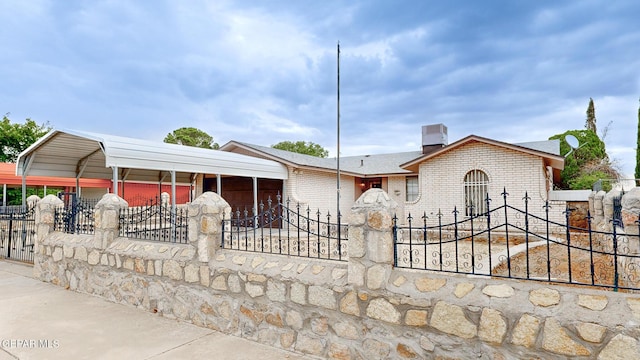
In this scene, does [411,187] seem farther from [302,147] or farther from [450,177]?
[302,147]

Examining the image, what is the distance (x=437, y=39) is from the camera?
11.4m

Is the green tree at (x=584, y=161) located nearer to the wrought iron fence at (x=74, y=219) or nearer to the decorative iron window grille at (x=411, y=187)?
the decorative iron window grille at (x=411, y=187)

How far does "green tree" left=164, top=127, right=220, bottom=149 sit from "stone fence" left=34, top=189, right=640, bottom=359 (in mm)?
33030

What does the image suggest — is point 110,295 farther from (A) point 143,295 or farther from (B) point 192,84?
(B) point 192,84

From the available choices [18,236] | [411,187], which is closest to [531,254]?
[411,187]

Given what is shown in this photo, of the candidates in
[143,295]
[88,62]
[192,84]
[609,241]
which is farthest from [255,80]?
[609,241]

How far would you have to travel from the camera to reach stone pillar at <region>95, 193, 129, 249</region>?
6.04m

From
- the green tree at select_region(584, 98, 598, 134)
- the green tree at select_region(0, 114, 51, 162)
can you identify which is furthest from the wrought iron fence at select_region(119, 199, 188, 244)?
the green tree at select_region(584, 98, 598, 134)

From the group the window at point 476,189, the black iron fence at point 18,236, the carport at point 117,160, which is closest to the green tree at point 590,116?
the window at point 476,189

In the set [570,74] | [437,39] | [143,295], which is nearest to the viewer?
[143,295]

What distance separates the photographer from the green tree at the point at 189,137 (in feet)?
120

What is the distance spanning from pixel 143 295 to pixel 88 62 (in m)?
15.0

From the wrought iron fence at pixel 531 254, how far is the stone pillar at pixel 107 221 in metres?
4.97

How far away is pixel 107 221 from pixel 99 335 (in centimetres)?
230
